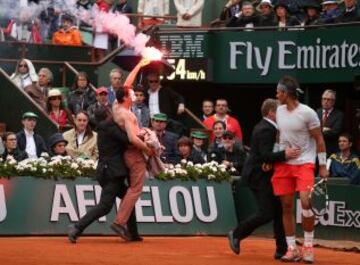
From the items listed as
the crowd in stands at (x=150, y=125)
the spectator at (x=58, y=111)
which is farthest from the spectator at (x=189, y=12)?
the spectator at (x=58, y=111)

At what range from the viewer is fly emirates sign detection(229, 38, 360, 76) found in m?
23.4

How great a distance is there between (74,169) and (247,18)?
275 inches

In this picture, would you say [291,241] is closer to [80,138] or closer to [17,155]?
[17,155]

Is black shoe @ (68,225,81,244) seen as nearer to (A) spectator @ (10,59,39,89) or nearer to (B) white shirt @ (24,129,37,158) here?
(B) white shirt @ (24,129,37,158)

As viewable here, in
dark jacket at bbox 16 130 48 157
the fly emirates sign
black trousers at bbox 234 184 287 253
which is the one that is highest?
the fly emirates sign

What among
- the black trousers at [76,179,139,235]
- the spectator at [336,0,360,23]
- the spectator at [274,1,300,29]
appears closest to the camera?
the black trousers at [76,179,139,235]

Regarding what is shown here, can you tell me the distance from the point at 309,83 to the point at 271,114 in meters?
8.49

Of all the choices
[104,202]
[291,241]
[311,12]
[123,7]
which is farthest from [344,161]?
[123,7]

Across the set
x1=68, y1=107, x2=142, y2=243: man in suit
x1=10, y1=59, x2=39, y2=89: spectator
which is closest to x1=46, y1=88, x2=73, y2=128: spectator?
x1=10, y1=59, x2=39, y2=89: spectator

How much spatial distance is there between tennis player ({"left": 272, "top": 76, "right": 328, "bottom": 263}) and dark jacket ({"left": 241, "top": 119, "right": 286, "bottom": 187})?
240 mm

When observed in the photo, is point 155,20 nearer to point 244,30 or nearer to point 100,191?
point 244,30

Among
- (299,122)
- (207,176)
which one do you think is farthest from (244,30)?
(299,122)

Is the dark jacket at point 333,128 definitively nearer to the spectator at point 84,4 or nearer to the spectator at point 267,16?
the spectator at point 267,16

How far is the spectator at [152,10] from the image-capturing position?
83.7 feet
